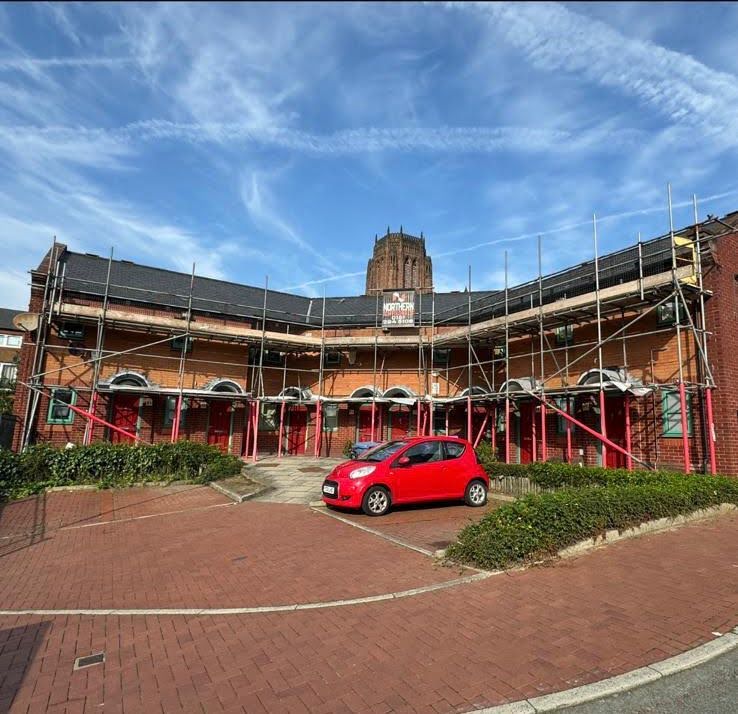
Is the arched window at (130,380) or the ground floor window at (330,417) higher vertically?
the arched window at (130,380)

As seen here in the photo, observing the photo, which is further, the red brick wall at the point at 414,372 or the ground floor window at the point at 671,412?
the ground floor window at the point at 671,412

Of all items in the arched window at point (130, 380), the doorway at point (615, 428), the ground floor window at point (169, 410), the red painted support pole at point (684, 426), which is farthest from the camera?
the ground floor window at point (169, 410)

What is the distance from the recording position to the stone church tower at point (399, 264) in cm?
6228

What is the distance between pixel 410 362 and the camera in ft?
71.4

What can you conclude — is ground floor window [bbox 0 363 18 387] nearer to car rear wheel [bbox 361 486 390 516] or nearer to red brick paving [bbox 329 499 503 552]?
car rear wheel [bbox 361 486 390 516]

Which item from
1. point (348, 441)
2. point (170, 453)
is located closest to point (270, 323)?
point (348, 441)

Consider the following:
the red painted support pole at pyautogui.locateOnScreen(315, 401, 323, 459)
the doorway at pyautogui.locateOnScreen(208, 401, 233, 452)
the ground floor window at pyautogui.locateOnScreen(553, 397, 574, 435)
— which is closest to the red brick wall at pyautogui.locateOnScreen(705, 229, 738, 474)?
the ground floor window at pyautogui.locateOnScreen(553, 397, 574, 435)

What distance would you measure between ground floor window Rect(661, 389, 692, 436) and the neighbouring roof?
3.38m

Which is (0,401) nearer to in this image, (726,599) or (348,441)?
(348,441)

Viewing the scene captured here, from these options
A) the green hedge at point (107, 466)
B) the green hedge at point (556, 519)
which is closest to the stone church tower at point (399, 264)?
the green hedge at point (107, 466)

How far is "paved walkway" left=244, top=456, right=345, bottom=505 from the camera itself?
11.7m

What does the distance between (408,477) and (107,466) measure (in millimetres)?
8649

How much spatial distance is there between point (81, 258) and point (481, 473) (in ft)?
60.3

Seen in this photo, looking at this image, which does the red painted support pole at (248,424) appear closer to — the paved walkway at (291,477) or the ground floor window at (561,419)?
the paved walkway at (291,477)
